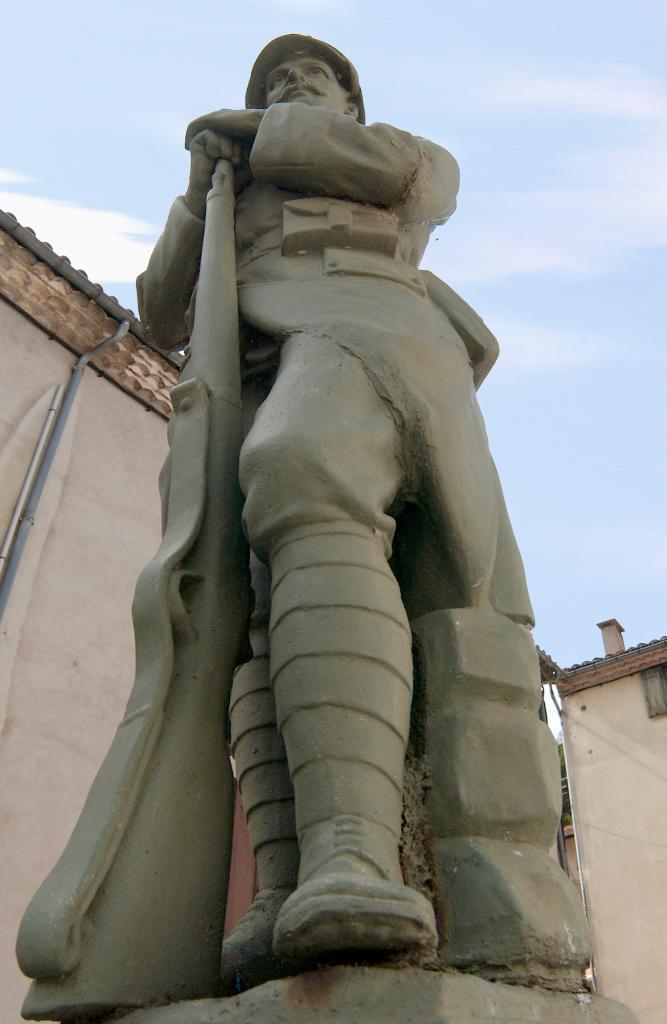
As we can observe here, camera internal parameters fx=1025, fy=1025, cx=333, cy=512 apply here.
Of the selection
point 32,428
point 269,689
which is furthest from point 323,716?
point 32,428

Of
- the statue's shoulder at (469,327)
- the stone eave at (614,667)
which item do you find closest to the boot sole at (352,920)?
the statue's shoulder at (469,327)

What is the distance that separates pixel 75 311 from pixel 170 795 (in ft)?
21.8

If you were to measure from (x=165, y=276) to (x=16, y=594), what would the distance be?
13.6 feet

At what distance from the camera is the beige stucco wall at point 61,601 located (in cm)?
584

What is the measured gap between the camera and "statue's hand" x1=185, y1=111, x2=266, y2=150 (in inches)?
102

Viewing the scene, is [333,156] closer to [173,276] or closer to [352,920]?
[173,276]

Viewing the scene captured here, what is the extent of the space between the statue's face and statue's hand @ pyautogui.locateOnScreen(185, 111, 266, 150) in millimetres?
253

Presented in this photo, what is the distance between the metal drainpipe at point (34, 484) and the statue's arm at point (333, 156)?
445 centimetres

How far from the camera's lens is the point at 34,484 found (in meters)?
6.89

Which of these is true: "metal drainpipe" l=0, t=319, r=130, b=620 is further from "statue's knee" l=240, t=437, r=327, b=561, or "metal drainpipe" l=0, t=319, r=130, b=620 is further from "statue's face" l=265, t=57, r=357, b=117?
"statue's knee" l=240, t=437, r=327, b=561

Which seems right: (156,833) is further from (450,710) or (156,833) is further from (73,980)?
(450,710)

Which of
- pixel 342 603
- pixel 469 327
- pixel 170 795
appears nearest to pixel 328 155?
pixel 469 327

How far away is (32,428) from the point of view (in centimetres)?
718

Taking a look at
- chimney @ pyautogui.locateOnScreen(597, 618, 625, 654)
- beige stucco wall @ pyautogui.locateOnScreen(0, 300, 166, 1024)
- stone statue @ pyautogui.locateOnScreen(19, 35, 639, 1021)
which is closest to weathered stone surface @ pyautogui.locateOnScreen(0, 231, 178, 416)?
beige stucco wall @ pyautogui.locateOnScreen(0, 300, 166, 1024)
